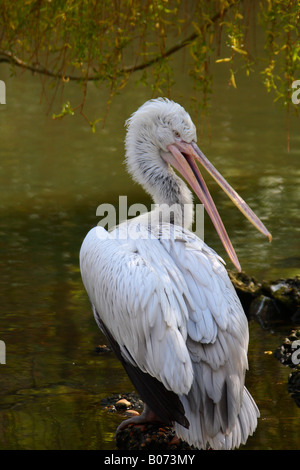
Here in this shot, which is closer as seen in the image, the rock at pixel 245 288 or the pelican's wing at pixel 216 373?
the pelican's wing at pixel 216 373

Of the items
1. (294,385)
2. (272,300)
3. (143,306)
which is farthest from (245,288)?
(143,306)

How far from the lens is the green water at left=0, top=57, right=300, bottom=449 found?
13.9 ft

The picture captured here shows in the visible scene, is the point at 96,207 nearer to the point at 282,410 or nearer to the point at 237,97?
the point at 282,410

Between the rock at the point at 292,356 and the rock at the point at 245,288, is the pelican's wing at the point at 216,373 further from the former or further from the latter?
the rock at the point at 245,288

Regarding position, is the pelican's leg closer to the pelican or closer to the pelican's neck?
the pelican

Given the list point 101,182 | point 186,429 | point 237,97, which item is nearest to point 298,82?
point 186,429

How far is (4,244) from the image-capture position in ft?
22.4

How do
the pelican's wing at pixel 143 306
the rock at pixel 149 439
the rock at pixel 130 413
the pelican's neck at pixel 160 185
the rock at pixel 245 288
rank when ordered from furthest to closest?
1. the rock at pixel 245 288
2. the pelican's neck at pixel 160 185
3. the rock at pixel 130 413
4. the rock at pixel 149 439
5. the pelican's wing at pixel 143 306

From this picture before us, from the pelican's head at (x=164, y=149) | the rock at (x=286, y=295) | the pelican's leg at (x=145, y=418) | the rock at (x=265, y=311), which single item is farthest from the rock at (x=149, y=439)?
the rock at (x=286, y=295)

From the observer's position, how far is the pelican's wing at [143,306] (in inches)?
138

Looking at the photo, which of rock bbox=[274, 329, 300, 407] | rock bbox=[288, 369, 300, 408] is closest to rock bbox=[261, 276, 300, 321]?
rock bbox=[274, 329, 300, 407]

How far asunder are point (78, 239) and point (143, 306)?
332 centimetres

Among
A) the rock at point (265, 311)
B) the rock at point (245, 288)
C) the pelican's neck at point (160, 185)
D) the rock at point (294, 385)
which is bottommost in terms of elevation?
the rock at point (294, 385)

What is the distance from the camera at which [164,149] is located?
4496mm
